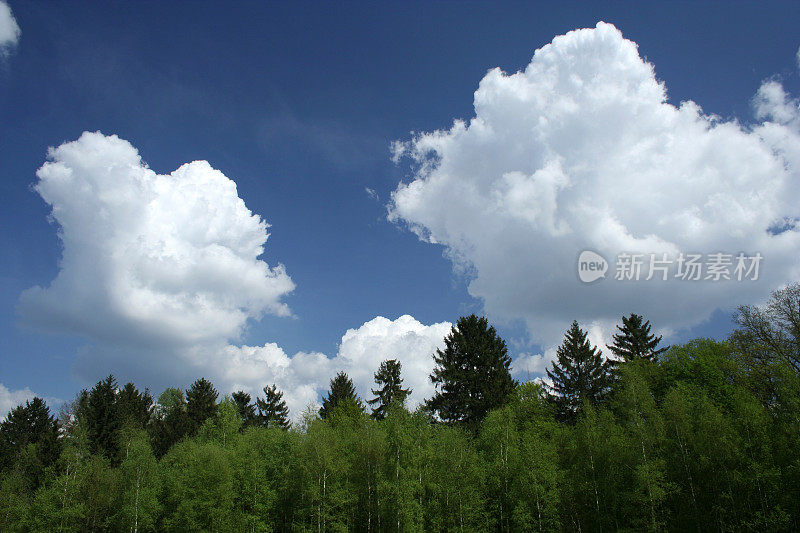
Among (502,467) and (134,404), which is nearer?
(502,467)

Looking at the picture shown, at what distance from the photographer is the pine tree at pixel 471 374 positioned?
62.5 m

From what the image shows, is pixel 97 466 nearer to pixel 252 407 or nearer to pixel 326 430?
pixel 326 430

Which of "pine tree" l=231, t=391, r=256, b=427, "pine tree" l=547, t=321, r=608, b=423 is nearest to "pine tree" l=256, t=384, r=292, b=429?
"pine tree" l=231, t=391, r=256, b=427

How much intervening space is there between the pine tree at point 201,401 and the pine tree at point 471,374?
40711mm

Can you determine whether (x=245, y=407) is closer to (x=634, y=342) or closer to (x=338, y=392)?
(x=338, y=392)

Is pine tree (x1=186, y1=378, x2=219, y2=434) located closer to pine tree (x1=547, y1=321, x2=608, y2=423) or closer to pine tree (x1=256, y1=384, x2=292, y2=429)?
pine tree (x1=256, y1=384, x2=292, y2=429)

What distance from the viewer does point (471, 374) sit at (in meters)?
64.4

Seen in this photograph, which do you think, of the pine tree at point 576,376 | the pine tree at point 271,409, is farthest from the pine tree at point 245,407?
the pine tree at point 576,376

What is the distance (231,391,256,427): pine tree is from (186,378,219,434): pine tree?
7.54 meters

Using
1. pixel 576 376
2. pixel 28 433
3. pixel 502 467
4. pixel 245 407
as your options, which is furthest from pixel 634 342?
pixel 28 433

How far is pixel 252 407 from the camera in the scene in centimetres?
9250

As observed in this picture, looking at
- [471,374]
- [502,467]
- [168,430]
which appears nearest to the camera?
[502,467]

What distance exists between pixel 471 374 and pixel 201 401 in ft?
160

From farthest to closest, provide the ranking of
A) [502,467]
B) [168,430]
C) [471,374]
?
[168,430] → [471,374] → [502,467]
